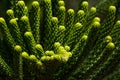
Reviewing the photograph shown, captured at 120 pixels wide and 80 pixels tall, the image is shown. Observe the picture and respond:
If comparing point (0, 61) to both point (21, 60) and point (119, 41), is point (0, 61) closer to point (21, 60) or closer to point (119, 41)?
point (21, 60)

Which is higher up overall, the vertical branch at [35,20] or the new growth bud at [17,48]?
the vertical branch at [35,20]

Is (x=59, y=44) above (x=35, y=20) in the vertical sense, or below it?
below

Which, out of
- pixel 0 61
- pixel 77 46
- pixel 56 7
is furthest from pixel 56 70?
pixel 56 7

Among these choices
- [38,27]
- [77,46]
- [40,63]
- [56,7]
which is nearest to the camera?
[40,63]

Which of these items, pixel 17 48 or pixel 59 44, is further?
pixel 17 48

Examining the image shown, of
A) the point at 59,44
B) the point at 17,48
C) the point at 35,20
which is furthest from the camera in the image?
the point at 35,20

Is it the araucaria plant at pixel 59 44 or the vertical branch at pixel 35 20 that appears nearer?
the araucaria plant at pixel 59 44

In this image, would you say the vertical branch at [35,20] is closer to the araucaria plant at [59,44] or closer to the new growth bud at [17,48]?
the araucaria plant at [59,44]

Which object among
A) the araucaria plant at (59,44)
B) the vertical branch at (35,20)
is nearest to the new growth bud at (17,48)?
the araucaria plant at (59,44)
